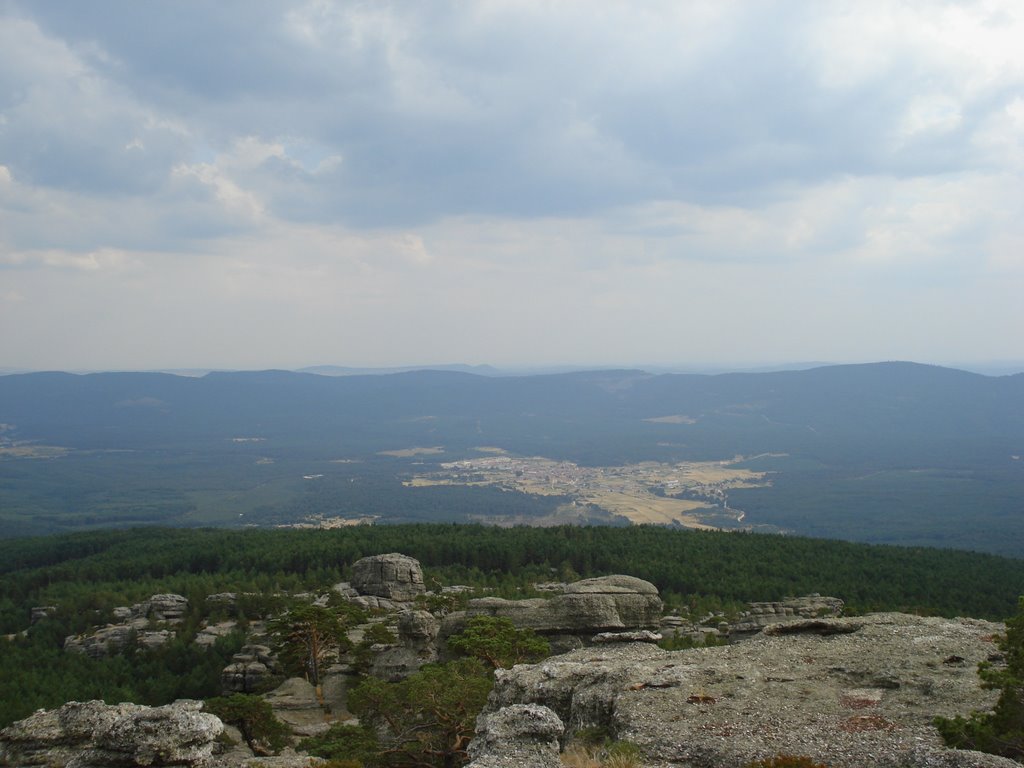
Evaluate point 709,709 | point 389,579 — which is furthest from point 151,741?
point 389,579

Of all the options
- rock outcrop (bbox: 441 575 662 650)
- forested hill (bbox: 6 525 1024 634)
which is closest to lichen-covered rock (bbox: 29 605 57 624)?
forested hill (bbox: 6 525 1024 634)

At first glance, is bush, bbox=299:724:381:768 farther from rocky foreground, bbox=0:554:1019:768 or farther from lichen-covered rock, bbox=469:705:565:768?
lichen-covered rock, bbox=469:705:565:768

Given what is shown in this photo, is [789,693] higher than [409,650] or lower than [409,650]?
higher

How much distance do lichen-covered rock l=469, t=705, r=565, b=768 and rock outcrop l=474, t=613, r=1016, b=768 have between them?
183cm

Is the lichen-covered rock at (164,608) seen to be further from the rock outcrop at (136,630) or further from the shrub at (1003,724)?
the shrub at (1003,724)

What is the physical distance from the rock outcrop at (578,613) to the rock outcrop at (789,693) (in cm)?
853

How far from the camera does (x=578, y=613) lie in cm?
3294

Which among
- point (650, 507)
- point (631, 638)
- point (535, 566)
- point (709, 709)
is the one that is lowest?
point (650, 507)

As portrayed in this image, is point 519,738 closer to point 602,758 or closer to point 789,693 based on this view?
point 602,758

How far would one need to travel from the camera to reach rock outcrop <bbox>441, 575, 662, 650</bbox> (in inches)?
1293

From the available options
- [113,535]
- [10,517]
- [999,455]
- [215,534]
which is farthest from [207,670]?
[999,455]

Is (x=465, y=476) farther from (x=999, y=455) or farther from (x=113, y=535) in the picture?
(x=999, y=455)

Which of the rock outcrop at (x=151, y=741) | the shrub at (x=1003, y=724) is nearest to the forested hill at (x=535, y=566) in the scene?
the shrub at (x=1003, y=724)

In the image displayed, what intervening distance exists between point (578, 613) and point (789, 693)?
52.7ft
